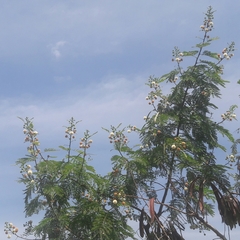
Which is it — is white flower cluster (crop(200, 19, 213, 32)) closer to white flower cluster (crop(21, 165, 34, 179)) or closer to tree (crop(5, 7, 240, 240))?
tree (crop(5, 7, 240, 240))

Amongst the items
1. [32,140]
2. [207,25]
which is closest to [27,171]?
[32,140]

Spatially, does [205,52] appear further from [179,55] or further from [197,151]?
[197,151]

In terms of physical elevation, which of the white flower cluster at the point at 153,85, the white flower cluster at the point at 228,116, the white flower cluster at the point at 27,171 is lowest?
the white flower cluster at the point at 27,171

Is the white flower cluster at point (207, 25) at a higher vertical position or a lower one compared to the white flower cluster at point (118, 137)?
higher

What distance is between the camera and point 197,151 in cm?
848

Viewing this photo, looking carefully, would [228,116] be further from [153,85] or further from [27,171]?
[27,171]

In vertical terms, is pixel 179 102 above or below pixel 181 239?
above

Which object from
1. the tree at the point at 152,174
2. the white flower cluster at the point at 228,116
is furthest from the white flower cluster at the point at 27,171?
the white flower cluster at the point at 228,116

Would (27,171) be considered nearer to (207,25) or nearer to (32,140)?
(32,140)

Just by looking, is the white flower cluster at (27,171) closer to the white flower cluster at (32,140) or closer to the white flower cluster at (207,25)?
the white flower cluster at (32,140)

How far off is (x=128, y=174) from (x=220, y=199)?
2018 millimetres

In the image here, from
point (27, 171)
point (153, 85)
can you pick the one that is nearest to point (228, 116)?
point (153, 85)

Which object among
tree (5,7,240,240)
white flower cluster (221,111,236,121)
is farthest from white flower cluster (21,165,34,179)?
white flower cluster (221,111,236,121)

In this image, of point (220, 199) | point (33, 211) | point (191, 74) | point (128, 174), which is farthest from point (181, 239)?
point (191, 74)
